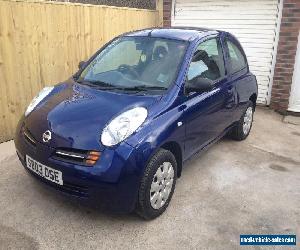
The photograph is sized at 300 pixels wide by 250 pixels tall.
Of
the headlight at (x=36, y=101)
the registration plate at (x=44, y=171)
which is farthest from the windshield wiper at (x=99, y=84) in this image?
the registration plate at (x=44, y=171)

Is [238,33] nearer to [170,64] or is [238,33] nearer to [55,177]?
[170,64]

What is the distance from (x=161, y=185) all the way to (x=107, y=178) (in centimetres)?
67

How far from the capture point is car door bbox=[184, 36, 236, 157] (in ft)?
11.9

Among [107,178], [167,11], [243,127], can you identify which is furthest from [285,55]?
[107,178]

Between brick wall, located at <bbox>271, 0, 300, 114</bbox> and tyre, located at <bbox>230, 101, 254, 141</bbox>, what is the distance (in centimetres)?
189

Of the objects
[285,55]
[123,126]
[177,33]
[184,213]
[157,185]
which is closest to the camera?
[123,126]

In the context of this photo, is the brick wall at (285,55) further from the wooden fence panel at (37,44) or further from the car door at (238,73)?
the wooden fence panel at (37,44)

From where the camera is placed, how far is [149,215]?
3176 millimetres

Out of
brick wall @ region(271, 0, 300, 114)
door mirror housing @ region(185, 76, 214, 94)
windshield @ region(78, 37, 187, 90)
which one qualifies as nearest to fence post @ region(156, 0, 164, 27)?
brick wall @ region(271, 0, 300, 114)

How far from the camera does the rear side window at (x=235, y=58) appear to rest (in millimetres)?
4621

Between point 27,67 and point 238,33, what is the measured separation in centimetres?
450

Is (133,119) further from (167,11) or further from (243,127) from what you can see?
(167,11)

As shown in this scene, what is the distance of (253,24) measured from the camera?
7125mm

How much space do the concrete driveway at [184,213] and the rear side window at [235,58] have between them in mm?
1294
